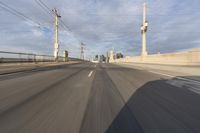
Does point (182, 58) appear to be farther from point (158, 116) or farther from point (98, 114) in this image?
point (98, 114)

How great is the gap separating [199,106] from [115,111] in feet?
8.77

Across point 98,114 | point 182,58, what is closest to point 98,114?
point 98,114

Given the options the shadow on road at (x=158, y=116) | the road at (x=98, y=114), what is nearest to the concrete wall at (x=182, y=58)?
the road at (x=98, y=114)

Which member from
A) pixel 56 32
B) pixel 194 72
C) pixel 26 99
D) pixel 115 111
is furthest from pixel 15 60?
pixel 115 111

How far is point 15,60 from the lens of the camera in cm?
3669

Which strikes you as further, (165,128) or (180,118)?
(180,118)

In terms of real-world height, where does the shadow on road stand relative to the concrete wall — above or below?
below

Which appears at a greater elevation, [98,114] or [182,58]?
[182,58]

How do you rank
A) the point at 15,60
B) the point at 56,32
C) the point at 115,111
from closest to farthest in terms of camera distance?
the point at 115,111
the point at 15,60
the point at 56,32

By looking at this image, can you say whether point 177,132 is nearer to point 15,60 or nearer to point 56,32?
point 15,60

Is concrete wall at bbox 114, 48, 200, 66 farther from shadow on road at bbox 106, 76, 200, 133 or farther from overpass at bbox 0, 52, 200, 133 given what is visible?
shadow on road at bbox 106, 76, 200, 133

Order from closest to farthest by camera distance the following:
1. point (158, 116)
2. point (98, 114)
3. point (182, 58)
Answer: point (158, 116), point (98, 114), point (182, 58)

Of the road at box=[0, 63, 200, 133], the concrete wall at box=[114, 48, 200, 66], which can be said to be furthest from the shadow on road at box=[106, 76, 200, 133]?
the concrete wall at box=[114, 48, 200, 66]

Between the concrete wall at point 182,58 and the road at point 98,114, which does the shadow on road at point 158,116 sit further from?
the concrete wall at point 182,58
